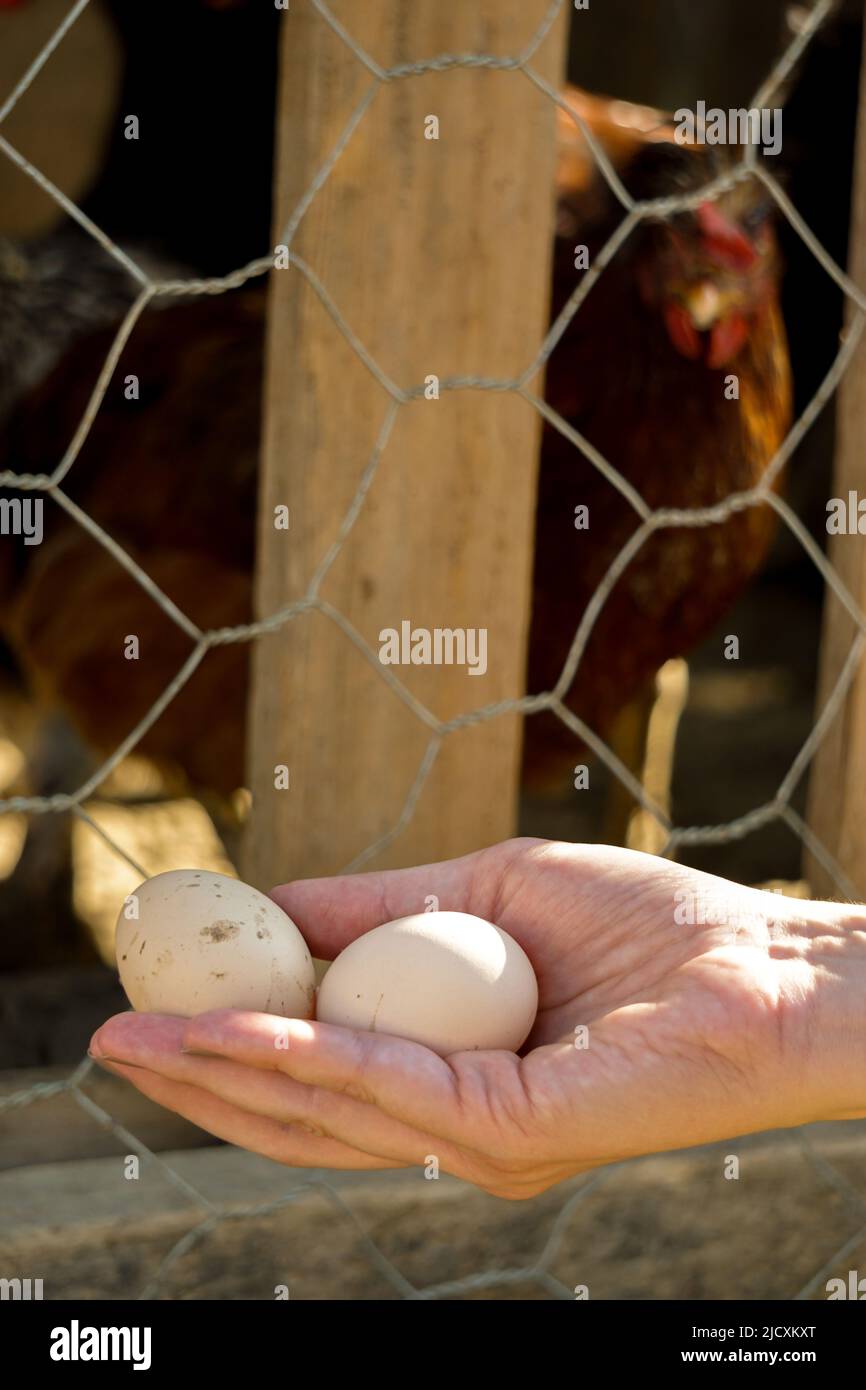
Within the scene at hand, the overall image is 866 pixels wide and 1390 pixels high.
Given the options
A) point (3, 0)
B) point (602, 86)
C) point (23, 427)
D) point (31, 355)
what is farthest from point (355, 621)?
point (602, 86)

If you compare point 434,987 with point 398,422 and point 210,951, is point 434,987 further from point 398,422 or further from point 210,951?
point 398,422

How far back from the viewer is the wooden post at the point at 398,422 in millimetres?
938

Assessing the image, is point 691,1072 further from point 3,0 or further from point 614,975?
point 3,0

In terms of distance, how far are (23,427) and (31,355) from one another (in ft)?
0.57

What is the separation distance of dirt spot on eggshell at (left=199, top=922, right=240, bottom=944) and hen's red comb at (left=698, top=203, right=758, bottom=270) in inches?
39.4


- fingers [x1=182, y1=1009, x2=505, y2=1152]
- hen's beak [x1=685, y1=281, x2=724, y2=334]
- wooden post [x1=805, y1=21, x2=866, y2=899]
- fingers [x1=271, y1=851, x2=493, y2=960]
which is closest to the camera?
fingers [x1=182, y1=1009, x2=505, y2=1152]

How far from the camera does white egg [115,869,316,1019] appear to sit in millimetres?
763

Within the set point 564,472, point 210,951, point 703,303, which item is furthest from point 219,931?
point 703,303

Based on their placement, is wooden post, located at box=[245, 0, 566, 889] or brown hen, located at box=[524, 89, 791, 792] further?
brown hen, located at box=[524, 89, 791, 792]

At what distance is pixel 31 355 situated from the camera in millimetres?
2025

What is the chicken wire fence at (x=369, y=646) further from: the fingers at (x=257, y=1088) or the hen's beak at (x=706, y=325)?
the hen's beak at (x=706, y=325)

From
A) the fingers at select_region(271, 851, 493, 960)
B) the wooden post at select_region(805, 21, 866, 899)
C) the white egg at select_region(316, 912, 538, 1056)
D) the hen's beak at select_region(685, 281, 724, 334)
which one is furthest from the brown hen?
the white egg at select_region(316, 912, 538, 1056)

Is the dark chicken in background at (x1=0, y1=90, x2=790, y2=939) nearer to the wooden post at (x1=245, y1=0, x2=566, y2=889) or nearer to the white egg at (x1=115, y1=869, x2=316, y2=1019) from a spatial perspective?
the wooden post at (x1=245, y1=0, x2=566, y2=889)

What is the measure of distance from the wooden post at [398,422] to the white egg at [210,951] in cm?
18
